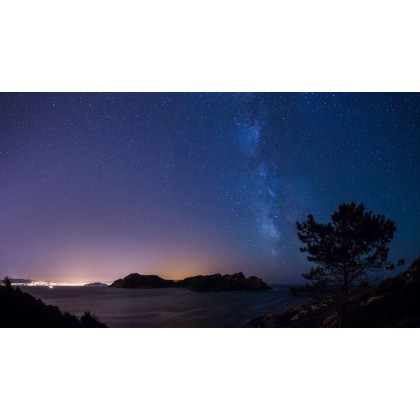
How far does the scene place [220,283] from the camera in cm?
650

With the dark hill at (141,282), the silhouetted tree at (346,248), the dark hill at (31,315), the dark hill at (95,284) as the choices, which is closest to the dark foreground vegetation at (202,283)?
the dark hill at (141,282)

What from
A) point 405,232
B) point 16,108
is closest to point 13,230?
point 16,108

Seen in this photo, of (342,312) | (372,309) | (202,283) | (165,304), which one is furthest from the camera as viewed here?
(202,283)

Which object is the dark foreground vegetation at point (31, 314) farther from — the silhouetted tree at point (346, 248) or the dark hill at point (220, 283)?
the silhouetted tree at point (346, 248)

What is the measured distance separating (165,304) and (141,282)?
866 mm

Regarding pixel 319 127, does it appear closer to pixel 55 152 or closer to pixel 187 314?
pixel 187 314

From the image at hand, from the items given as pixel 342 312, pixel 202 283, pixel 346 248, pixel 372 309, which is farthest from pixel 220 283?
pixel 372 309

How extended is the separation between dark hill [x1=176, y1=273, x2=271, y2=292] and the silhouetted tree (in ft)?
3.43

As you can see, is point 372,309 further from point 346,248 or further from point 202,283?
point 202,283

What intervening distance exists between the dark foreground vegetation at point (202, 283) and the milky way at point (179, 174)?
15cm

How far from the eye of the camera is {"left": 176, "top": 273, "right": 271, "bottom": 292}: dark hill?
→ 6.35m

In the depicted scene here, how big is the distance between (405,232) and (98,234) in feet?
18.9

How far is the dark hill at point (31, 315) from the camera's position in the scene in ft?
17.6
